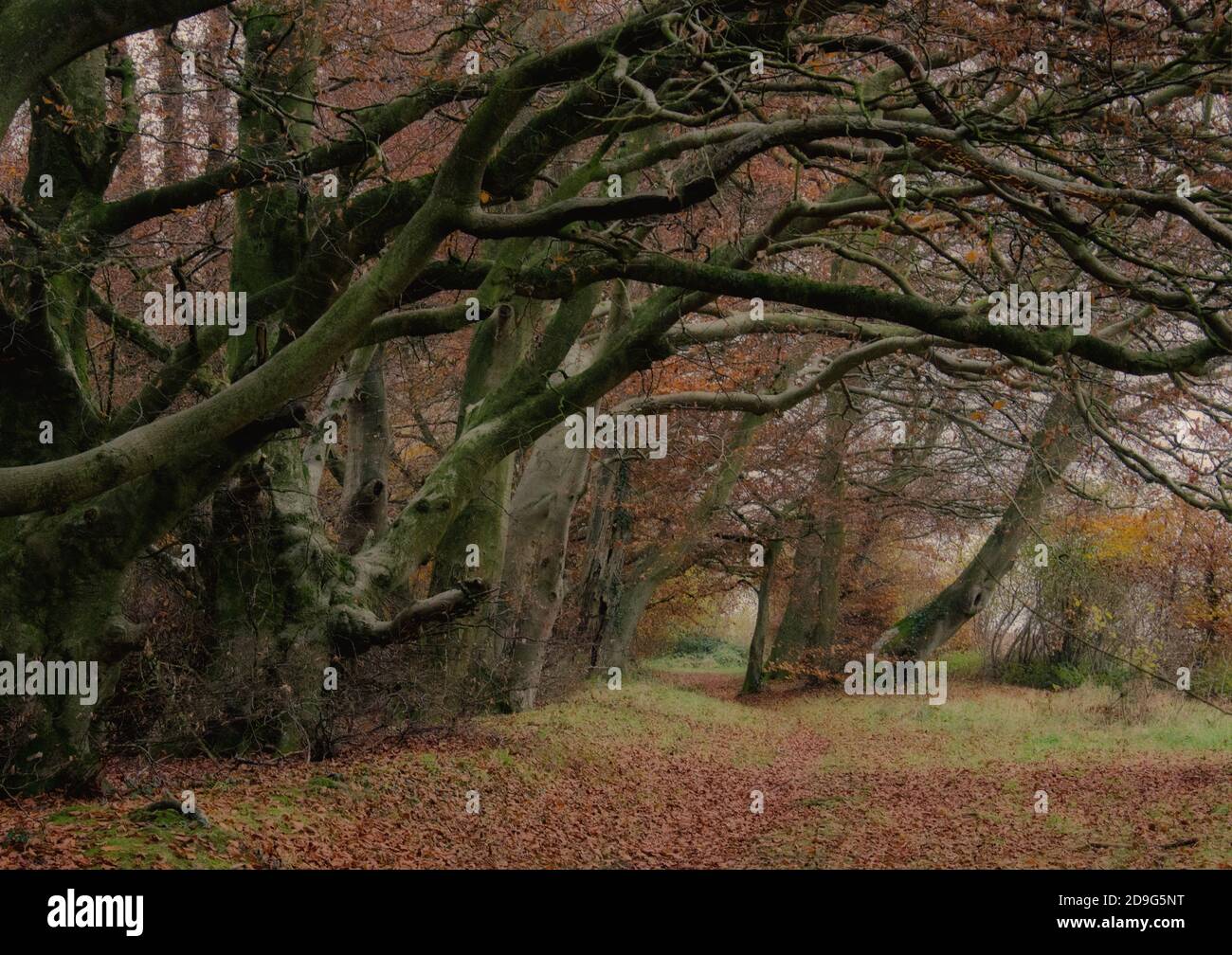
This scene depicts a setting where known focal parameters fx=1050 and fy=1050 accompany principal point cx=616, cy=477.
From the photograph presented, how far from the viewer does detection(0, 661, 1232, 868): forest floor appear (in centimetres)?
679

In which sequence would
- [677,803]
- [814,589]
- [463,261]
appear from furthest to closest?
[814,589] < [677,803] < [463,261]

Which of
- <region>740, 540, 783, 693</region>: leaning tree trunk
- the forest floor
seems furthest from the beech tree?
<region>740, 540, 783, 693</region>: leaning tree trunk

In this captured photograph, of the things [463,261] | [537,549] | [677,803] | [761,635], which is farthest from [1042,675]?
[463,261]

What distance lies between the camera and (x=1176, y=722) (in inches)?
644

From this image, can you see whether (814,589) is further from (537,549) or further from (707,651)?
(707,651)

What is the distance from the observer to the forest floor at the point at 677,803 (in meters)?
6.79

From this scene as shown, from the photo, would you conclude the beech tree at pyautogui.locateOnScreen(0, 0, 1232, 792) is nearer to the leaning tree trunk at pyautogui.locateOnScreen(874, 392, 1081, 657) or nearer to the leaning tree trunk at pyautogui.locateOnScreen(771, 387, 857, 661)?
the leaning tree trunk at pyautogui.locateOnScreen(874, 392, 1081, 657)

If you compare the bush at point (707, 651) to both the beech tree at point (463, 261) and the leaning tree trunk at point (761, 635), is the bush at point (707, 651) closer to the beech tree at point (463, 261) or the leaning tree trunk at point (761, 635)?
the leaning tree trunk at point (761, 635)

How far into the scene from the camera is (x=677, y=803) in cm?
1099

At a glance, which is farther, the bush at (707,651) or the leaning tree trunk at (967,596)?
Result: the bush at (707,651)

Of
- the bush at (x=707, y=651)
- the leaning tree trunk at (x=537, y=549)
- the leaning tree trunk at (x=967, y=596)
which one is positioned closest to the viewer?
the leaning tree trunk at (x=537, y=549)

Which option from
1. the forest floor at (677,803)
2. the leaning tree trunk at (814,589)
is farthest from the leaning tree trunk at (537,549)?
the leaning tree trunk at (814,589)
